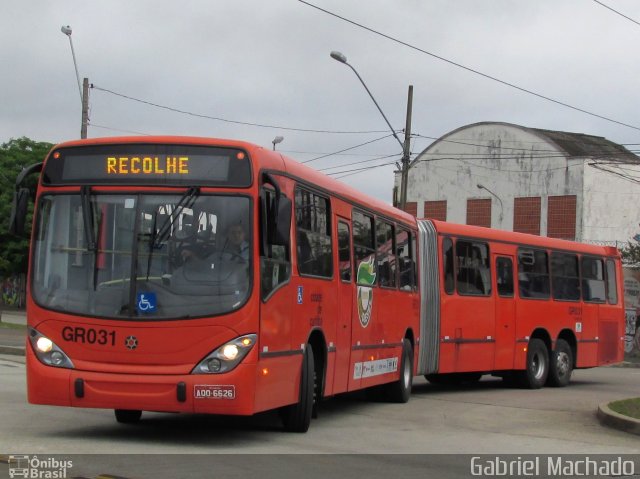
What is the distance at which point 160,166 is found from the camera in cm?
1075

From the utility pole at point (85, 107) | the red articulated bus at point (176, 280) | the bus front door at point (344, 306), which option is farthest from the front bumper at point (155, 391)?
the utility pole at point (85, 107)

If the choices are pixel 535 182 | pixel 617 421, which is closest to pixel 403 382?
pixel 617 421

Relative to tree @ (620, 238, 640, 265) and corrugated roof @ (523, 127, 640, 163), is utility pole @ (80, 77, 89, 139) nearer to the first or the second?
tree @ (620, 238, 640, 265)

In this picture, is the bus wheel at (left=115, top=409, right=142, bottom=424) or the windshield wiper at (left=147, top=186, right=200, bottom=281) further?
the bus wheel at (left=115, top=409, right=142, bottom=424)

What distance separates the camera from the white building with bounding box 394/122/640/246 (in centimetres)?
5269

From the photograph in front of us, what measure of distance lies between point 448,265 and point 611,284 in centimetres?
593

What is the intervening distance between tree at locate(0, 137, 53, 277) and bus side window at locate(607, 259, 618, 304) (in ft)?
141

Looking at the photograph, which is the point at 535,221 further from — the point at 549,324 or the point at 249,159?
the point at 249,159

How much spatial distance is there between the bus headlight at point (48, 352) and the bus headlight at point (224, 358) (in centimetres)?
135

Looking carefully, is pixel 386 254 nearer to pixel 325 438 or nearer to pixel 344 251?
pixel 344 251

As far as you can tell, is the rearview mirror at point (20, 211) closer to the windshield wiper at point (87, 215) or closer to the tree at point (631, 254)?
the windshield wiper at point (87, 215)

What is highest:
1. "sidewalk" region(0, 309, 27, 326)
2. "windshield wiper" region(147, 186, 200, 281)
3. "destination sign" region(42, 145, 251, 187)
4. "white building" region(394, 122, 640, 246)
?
"white building" region(394, 122, 640, 246)

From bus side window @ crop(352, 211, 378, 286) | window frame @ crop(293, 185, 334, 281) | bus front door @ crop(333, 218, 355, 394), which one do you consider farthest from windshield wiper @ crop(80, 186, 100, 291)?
bus side window @ crop(352, 211, 378, 286)

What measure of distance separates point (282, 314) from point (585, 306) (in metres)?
12.9
